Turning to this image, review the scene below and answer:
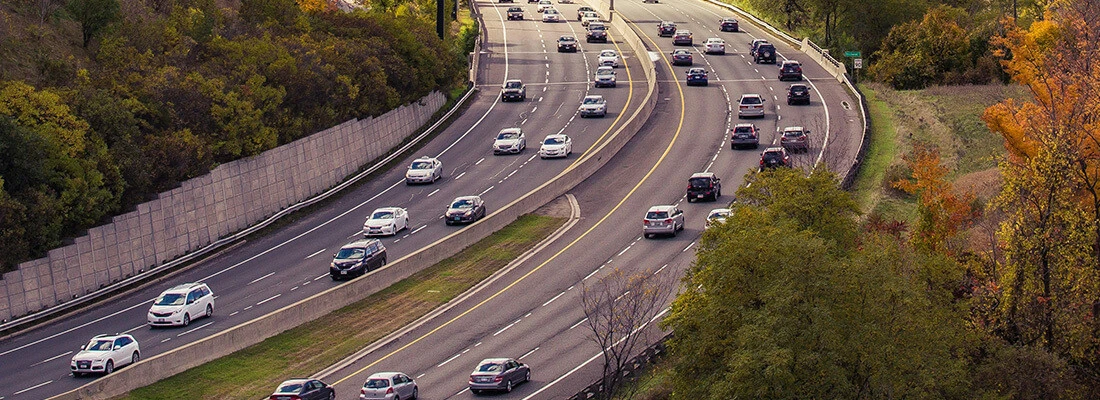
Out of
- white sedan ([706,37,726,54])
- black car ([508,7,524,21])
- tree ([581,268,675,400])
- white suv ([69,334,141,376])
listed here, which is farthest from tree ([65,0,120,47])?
black car ([508,7,524,21])

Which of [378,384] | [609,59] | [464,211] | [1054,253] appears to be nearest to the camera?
[378,384]

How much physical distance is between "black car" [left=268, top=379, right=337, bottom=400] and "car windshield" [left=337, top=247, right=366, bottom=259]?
15.6 metres

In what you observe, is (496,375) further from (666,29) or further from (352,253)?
(666,29)

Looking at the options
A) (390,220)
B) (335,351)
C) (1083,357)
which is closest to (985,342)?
(1083,357)

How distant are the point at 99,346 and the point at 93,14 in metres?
33.0

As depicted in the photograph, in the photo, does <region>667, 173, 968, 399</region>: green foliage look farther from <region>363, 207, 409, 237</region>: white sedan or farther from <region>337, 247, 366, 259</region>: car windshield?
<region>363, 207, 409, 237</region>: white sedan

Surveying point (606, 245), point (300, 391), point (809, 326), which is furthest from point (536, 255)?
point (809, 326)

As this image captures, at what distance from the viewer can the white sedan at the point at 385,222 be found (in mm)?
75312

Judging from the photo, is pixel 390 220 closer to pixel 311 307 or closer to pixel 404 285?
pixel 404 285

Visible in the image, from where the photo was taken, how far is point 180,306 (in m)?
61.8

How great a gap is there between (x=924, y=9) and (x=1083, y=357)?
275 feet

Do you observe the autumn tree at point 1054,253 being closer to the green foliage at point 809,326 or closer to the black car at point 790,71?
the green foliage at point 809,326

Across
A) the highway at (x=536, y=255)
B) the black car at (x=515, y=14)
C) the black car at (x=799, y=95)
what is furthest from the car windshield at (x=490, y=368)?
the black car at (x=515, y=14)

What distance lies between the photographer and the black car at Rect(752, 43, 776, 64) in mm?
121812
